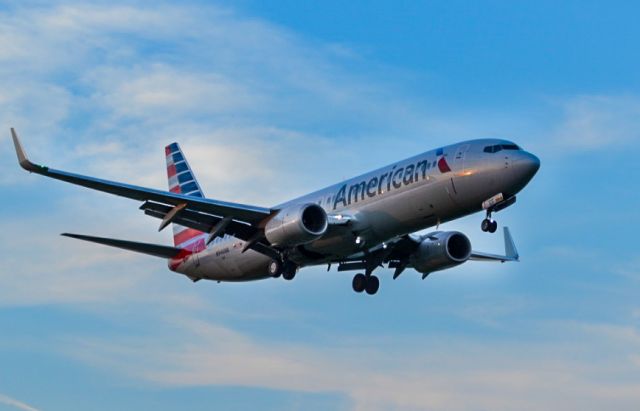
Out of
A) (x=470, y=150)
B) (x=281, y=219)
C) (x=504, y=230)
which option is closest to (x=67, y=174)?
(x=281, y=219)

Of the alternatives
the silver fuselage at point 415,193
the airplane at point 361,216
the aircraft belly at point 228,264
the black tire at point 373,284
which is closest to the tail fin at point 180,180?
the aircraft belly at point 228,264

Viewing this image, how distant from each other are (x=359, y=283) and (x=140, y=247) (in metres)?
9.88

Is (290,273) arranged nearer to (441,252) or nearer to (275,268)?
(275,268)

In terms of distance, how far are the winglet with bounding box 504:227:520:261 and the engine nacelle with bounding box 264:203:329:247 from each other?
14.3 metres

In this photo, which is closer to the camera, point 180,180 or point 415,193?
point 415,193

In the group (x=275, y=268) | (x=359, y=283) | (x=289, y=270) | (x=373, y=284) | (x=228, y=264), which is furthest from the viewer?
(x=359, y=283)

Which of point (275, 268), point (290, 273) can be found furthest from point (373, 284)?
point (275, 268)

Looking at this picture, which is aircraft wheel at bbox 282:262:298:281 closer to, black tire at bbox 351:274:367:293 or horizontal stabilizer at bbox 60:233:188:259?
black tire at bbox 351:274:367:293

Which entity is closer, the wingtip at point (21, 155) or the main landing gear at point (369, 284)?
the wingtip at point (21, 155)

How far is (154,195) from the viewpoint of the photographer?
155ft

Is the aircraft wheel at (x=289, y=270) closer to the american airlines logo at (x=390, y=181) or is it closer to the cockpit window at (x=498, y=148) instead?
the american airlines logo at (x=390, y=181)

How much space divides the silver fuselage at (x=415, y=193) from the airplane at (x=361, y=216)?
0.04 meters

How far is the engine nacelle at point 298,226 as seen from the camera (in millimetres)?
47094

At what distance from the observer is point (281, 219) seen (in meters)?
47.8
